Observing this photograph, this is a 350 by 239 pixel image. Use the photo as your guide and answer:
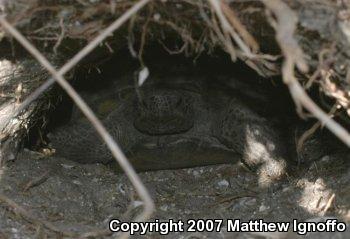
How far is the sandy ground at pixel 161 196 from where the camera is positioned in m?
1.77

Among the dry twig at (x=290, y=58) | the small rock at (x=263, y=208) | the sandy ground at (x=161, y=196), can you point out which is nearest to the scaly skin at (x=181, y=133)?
the sandy ground at (x=161, y=196)

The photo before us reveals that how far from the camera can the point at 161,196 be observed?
2.20 metres

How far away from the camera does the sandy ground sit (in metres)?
1.77

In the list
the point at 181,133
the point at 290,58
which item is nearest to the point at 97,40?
the point at 290,58

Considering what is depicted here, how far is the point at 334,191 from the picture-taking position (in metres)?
1.81

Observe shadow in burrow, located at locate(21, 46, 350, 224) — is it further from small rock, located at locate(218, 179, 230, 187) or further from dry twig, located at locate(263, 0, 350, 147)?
dry twig, located at locate(263, 0, 350, 147)

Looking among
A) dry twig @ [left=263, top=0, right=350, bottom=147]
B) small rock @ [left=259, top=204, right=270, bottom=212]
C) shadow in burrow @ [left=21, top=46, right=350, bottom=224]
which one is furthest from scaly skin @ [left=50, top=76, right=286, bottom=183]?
dry twig @ [left=263, top=0, right=350, bottom=147]

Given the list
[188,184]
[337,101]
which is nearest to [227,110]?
[188,184]

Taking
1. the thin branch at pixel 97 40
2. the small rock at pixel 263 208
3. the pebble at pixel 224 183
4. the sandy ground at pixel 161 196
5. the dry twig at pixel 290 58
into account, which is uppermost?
the thin branch at pixel 97 40

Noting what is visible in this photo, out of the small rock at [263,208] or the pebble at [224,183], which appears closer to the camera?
the small rock at [263,208]

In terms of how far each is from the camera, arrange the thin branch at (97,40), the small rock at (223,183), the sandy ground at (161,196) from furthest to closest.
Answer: the small rock at (223,183)
the sandy ground at (161,196)
the thin branch at (97,40)

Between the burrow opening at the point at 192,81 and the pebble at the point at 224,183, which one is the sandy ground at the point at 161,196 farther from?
the burrow opening at the point at 192,81

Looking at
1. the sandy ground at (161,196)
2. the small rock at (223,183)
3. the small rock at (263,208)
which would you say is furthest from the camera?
the small rock at (223,183)

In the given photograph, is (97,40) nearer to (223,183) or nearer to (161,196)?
(161,196)
